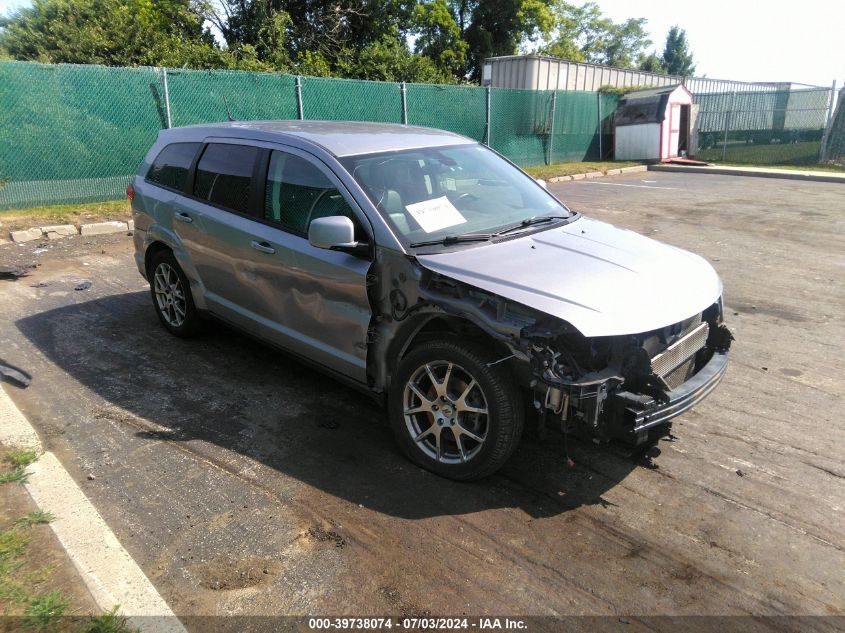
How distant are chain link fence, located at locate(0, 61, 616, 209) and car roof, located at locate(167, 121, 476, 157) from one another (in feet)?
12.4

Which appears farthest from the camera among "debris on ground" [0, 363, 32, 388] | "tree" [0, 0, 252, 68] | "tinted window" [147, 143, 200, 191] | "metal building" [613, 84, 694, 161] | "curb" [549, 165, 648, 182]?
"metal building" [613, 84, 694, 161]

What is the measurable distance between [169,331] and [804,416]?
17.2 ft

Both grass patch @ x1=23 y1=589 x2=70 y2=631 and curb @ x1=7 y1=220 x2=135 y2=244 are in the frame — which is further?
curb @ x1=7 y1=220 x2=135 y2=244

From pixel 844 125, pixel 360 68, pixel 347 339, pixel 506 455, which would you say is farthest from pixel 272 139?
pixel 844 125

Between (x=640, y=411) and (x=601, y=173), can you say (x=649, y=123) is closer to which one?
(x=601, y=173)

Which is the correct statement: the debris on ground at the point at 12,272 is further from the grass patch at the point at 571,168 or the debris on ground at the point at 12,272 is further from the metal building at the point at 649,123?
the metal building at the point at 649,123

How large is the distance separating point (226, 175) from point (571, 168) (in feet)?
56.4

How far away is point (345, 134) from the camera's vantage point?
4.56m

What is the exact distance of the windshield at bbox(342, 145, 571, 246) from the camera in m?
3.93

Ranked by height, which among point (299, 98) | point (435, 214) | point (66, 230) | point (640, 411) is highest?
point (299, 98)

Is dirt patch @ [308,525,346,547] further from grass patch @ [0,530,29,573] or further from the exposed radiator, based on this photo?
the exposed radiator

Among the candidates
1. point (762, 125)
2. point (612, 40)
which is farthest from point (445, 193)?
point (612, 40)

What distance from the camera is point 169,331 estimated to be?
5922 mm

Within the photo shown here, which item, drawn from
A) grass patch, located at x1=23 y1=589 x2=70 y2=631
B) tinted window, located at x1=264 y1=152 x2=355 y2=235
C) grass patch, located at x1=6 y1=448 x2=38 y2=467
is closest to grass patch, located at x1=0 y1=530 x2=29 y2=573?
grass patch, located at x1=23 y1=589 x2=70 y2=631
